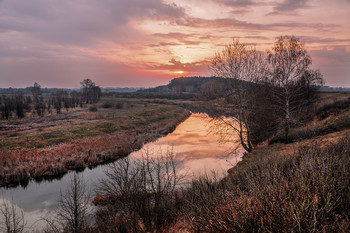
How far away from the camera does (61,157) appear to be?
76.3 ft

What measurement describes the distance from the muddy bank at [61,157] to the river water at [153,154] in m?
1.18

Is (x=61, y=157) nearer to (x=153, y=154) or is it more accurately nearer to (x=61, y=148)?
(x=61, y=148)

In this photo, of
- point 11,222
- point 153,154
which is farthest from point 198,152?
point 11,222

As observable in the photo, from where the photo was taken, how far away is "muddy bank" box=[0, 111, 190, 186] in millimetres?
19797

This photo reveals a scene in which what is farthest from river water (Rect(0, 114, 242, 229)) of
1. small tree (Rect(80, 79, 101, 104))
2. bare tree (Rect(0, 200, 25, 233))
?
small tree (Rect(80, 79, 101, 104))

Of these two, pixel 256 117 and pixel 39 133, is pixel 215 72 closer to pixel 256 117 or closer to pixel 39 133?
pixel 256 117

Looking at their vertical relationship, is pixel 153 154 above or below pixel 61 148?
below

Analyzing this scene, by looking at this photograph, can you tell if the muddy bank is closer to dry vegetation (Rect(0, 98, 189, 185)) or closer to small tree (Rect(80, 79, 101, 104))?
dry vegetation (Rect(0, 98, 189, 185))

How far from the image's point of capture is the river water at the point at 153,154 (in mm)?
15234

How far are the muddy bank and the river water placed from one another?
1181 mm

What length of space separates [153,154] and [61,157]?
35.1 ft

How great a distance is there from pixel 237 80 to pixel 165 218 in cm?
1498

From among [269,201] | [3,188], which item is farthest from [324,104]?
[3,188]

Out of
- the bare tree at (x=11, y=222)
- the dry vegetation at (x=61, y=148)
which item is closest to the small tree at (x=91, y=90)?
the dry vegetation at (x=61, y=148)
